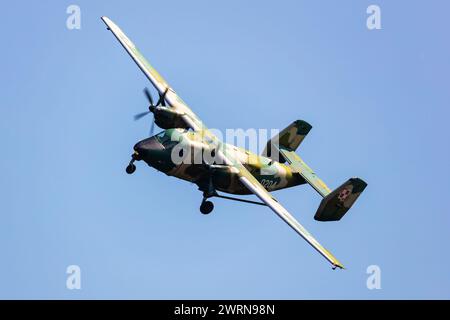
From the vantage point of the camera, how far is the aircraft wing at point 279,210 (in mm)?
50253

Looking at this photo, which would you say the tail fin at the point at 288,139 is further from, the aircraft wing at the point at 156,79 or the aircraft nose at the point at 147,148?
the aircraft nose at the point at 147,148

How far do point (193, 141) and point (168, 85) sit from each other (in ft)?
30.0

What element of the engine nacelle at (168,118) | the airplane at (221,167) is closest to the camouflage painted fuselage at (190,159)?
the airplane at (221,167)

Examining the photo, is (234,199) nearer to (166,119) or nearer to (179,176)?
(179,176)

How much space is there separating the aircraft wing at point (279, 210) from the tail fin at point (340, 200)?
2.97 metres

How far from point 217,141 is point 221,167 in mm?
2307

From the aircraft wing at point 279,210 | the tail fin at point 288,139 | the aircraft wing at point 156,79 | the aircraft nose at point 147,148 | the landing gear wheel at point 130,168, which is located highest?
the aircraft wing at point 156,79

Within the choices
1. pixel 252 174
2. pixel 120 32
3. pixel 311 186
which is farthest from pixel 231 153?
pixel 120 32

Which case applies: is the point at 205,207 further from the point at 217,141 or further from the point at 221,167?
the point at 217,141

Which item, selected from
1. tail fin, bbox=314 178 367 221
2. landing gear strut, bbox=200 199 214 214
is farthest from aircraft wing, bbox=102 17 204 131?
tail fin, bbox=314 178 367 221

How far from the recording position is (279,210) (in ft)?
175

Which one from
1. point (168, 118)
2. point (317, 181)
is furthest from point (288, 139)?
point (168, 118)

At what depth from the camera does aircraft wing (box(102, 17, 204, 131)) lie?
59969 millimetres

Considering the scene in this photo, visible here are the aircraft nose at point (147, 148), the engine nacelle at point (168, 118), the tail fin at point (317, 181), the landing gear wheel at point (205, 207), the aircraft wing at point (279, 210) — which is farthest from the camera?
the engine nacelle at point (168, 118)
